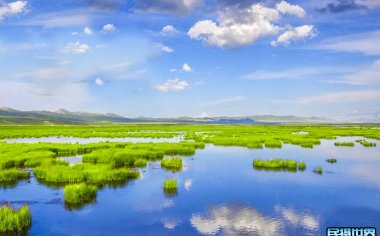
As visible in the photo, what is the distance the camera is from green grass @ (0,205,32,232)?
16.4m

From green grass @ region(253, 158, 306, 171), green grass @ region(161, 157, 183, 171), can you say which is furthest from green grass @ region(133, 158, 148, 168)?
green grass @ region(253, 158, 306, 171)

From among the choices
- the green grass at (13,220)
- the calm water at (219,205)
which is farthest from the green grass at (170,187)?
the green grass at (13,220)

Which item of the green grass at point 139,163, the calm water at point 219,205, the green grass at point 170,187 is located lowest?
the calm water at point 219,205

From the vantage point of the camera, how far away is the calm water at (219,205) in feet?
58.9

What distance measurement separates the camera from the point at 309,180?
29234mm

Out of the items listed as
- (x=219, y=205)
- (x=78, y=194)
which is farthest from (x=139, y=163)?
(x=219, y=205)

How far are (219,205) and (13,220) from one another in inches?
423

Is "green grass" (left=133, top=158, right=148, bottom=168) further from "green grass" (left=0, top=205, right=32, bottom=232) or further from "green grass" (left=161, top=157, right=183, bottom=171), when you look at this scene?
"green grass" (left=0, top=205, right=32, bottom=232)

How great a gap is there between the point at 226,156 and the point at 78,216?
89.4ft

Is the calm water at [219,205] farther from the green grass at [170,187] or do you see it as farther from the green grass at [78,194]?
the green grass at [78,194]

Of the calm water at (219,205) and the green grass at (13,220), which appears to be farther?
the calm water at (219,205)

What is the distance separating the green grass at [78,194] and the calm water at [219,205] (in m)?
0.65

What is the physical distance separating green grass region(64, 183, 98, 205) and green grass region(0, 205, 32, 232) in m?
3.93

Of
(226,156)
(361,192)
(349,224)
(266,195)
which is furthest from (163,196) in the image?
(226,156)
